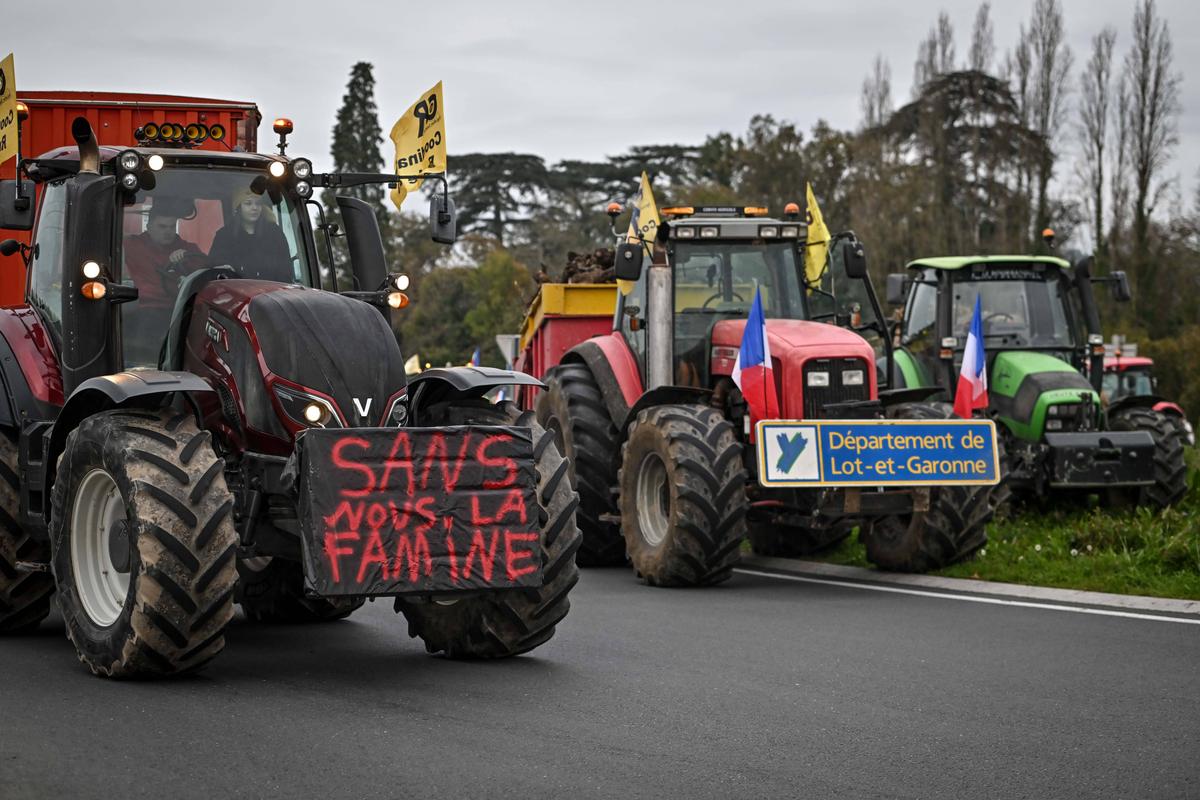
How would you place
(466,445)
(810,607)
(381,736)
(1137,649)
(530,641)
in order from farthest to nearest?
(810,607) → (1137,649) → (530,641) → (466,445) → (381,736)

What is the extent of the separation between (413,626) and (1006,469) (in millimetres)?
8155

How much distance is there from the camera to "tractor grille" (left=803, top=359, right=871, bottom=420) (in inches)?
528

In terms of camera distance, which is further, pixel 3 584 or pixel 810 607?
pixel 810 607

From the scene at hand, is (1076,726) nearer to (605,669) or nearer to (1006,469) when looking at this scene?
(605,669)

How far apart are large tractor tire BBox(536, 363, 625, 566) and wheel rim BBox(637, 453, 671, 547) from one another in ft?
2.96

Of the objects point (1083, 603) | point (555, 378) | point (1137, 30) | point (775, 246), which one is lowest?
point (1083, 603)

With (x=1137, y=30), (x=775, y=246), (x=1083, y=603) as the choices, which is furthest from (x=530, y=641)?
(x=1137, y=30)

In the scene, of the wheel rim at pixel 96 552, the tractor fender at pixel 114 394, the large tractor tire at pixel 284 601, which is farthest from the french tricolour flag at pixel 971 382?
the wheel rim at pixel 96 552

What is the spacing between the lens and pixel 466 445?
26.1 feet

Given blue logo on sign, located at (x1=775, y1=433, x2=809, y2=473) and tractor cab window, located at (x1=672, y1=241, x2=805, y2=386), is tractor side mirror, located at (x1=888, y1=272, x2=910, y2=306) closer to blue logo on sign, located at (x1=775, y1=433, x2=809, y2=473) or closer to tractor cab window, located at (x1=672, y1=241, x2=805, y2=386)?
tractor cab window, located at (x1=672, y1=241, x2=805, y2=386)

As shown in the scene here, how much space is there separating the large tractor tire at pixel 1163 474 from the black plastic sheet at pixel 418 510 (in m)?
9.63

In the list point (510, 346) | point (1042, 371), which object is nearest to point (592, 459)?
point (1042, 371)

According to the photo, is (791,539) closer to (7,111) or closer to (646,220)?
(646,220)

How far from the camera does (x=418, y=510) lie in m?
7.82
